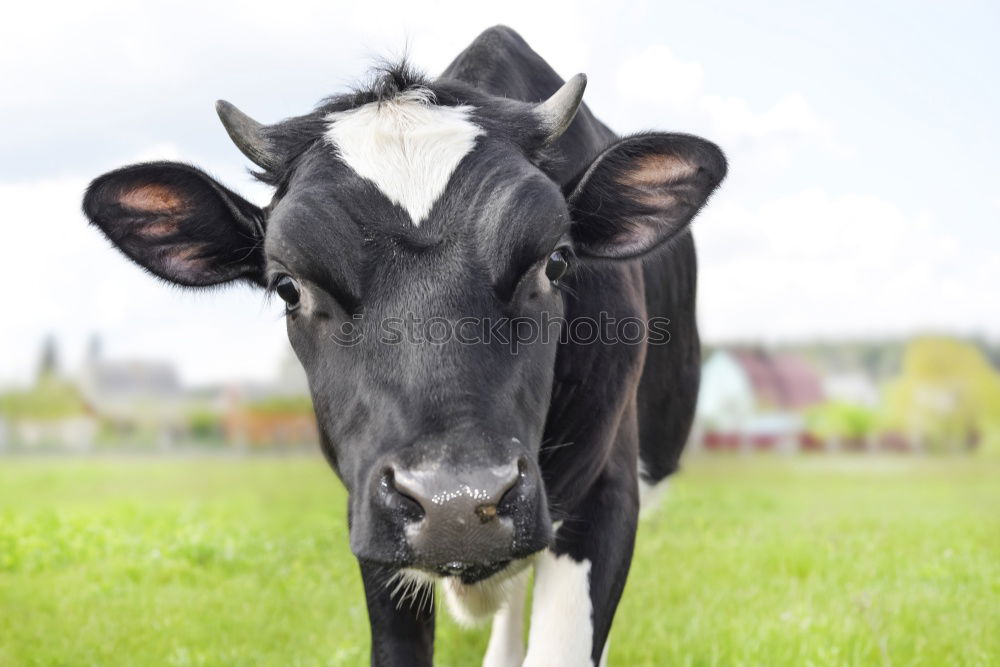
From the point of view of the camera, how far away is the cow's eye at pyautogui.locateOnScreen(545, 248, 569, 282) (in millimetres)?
3939

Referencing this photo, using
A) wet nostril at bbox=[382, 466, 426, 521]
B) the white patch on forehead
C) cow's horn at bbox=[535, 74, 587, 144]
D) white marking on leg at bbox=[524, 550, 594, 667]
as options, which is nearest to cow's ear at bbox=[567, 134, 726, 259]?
cow's horn at bbox=[535, 74, 587, 144]

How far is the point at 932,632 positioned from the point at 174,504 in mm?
8831

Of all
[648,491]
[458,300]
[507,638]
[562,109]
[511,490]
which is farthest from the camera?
[648,491]

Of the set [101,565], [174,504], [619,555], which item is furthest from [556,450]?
[174,504]

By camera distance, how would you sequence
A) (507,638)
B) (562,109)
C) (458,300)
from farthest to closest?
(507,638)
(562,109)
(458,300)

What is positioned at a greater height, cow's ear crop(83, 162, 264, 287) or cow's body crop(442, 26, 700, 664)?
cow's ear crop(83, 162, 264, 287)

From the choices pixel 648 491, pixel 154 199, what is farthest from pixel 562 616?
pixel 648 491

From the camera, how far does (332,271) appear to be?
3.58m

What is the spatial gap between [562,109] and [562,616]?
82.8 inches

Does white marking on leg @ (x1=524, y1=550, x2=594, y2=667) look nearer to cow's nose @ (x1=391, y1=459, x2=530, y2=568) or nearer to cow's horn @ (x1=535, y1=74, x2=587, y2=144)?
cow's nose @ (x1=391, y1=459, x2=530, y2=568)

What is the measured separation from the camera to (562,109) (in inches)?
167

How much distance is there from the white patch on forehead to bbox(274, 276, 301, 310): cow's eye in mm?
489

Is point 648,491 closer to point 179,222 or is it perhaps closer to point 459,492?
point 179,222

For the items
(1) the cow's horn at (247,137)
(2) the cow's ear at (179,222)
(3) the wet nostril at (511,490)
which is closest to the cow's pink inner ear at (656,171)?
(1) the cow's horn at (247,137)
